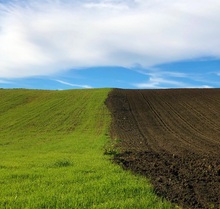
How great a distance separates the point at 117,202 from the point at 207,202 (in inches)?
98.1

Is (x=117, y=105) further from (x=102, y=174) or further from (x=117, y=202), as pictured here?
(x=117, y=202)

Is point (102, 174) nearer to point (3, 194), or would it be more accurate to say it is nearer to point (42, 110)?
point (3, 194)

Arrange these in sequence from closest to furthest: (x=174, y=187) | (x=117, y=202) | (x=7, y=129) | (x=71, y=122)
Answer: (x=117, y=202), (x=174, y=187), (x=7, y=129), (x=71, y=122)

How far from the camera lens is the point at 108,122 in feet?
121

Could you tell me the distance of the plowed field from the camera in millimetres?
10352

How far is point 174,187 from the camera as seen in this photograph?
33.6 ft

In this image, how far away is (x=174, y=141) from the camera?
81.1ft

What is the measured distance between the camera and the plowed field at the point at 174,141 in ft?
34.0

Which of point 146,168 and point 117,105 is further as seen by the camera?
point 117,105

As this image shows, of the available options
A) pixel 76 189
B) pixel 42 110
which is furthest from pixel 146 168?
pixel 42 110

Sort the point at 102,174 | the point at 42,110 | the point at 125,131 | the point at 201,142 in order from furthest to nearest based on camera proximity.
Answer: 1. the point at 42,110
2. the point at 125,131
3. the point at 201,142
4. the point at 102,174

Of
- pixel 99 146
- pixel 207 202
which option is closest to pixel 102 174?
pixel 207 202

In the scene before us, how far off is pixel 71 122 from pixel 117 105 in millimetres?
13318

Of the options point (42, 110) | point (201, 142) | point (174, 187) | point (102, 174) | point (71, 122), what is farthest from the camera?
point (42, 110)
